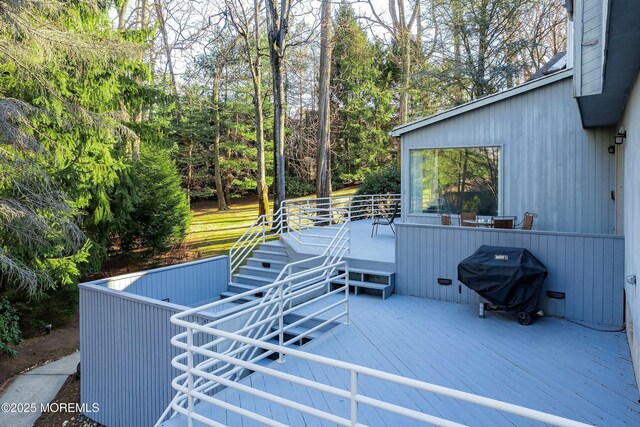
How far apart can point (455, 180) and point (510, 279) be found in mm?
3503

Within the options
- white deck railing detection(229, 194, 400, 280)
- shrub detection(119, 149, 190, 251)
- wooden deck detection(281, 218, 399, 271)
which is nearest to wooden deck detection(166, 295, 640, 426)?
wooden deck detection(281, 218, 399, 271)

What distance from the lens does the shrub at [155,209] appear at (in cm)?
1199

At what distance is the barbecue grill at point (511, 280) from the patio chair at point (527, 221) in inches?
73.7

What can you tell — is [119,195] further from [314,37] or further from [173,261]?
[314,37]

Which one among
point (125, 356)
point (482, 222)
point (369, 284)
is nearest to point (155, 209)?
point (125, 356)

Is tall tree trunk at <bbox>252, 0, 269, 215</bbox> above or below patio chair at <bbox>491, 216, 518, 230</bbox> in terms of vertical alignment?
above

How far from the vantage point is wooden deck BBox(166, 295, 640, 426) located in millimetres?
3537

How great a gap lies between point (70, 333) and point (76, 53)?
6086mm

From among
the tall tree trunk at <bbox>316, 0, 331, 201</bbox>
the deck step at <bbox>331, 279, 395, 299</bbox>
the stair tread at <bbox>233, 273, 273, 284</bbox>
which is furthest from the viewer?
the tall tree trunk at <bbox>316, 0, 331, 201</bbox>

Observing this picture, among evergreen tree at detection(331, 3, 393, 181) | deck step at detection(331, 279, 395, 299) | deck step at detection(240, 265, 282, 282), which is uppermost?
evergreen tree at detection(331, 3, 393, 181)

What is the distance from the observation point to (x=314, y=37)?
16219 millimetres

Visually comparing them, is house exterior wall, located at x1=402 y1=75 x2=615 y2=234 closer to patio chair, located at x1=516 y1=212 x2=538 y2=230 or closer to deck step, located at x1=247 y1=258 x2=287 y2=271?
patio chair, located at x1=516 y1=212 x2=538 y2=230

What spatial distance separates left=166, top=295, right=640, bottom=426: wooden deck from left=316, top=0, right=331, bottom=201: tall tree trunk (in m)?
10.3

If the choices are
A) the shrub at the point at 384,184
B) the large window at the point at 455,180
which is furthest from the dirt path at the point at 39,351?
the shrub at the point at 384,184
